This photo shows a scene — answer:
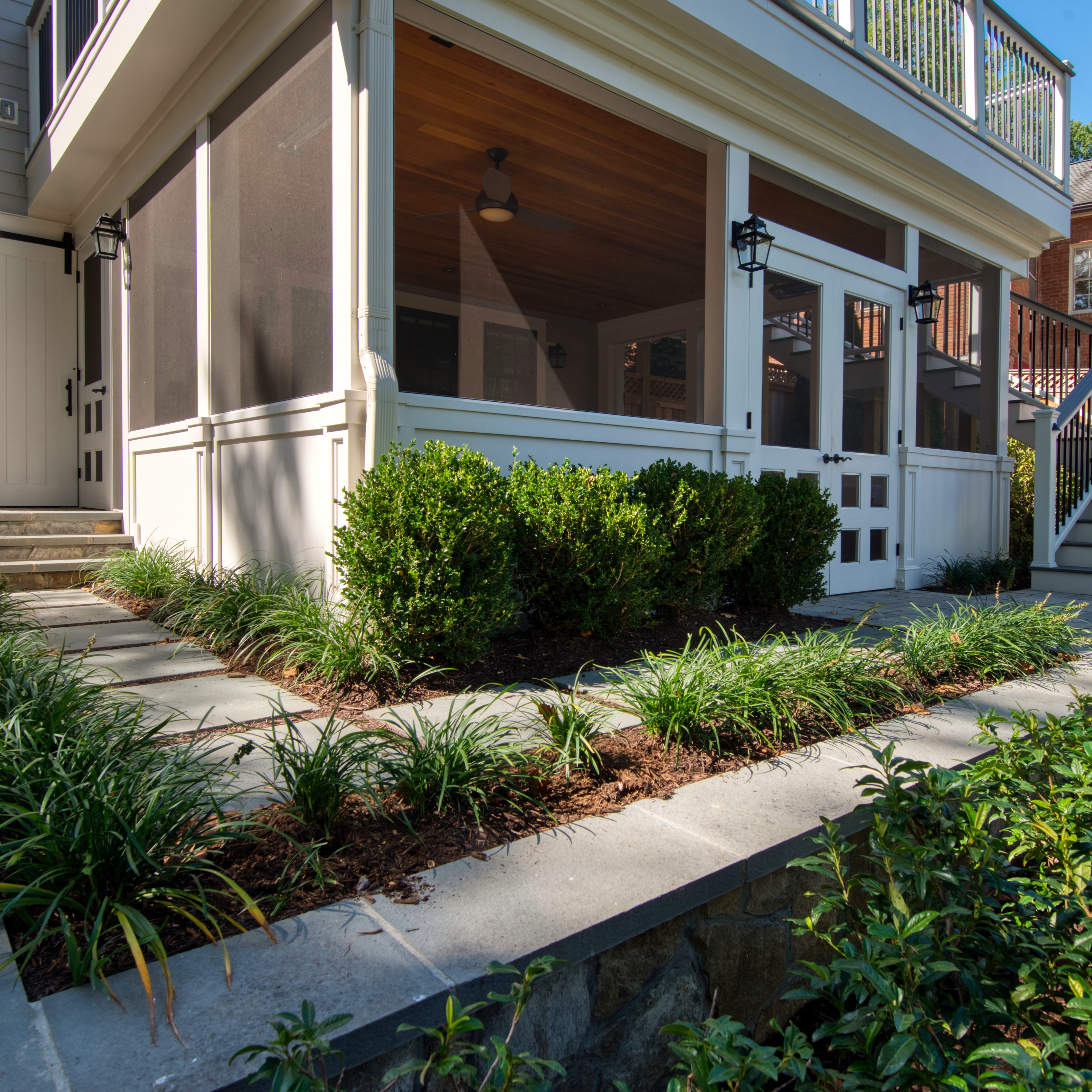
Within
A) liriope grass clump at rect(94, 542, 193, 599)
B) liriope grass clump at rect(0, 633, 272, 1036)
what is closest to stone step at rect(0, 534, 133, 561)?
liriope grass clump at rect(94, 542, 193, 599)

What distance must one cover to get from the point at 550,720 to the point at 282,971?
A: 42.6 inches

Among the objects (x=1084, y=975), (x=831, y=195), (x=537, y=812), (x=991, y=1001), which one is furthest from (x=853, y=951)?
(x=831, y=195)

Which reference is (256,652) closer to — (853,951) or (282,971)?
(282,971)

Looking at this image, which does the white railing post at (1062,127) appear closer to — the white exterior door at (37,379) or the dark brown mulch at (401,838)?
the dark brown mulch at (401,838)

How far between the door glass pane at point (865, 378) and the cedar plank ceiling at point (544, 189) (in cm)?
126

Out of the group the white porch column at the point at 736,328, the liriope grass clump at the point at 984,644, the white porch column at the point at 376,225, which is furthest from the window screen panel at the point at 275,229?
the liriope grass clump at the point at 984,644

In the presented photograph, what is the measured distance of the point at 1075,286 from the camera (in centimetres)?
1622

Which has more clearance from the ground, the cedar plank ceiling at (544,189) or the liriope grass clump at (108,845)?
the cedar plank ceiling at (544,189)

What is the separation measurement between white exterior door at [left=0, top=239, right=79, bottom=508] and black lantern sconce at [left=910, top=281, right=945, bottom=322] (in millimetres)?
7407

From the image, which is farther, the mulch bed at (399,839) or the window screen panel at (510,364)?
the window screen panel at (510,364)

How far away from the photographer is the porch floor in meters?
4.81

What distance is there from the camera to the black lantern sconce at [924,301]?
6.44 m

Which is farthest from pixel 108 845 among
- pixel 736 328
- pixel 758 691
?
pixel 736 328

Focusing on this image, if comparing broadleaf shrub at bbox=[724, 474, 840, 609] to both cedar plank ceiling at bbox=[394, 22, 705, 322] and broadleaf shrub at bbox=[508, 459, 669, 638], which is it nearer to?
broadleaf shrub at bbox=[508, 459, 669, 638]
